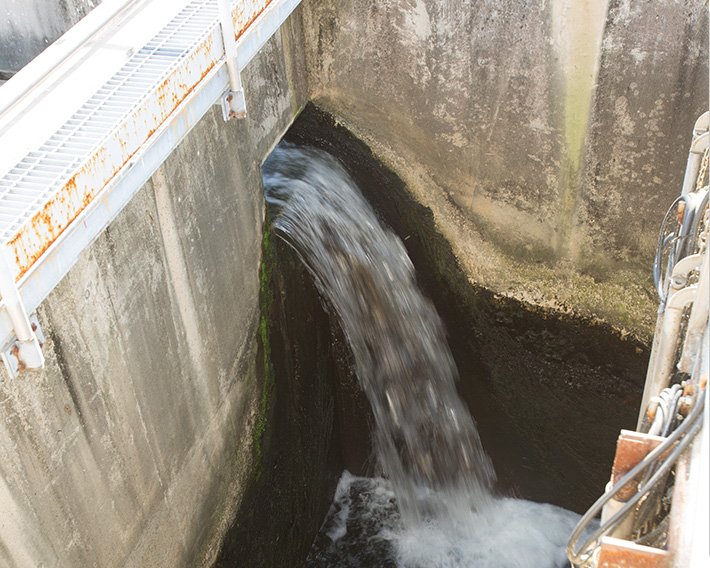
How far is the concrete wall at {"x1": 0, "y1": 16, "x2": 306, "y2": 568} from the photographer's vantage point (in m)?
3.24

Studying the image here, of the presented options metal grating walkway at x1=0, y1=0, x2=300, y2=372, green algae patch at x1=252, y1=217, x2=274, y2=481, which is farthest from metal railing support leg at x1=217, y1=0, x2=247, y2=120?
green algae patch at x1=252, y1=217, x2=274, y2=481

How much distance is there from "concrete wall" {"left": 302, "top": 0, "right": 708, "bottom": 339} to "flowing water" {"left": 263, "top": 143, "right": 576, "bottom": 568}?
2.17 feet

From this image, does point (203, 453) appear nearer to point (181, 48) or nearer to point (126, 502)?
point (126, 502)

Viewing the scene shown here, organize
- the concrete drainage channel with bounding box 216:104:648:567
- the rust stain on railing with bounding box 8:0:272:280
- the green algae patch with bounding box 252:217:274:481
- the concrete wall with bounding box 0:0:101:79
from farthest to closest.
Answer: the concrete drainage channel with bounding box 216:104:648:567 → the green algae patch with bounding box 252:217:274:481 → the concrete wall with bounding box 0:0:101:79 → the rust stain on railing with bounding box 8:0:272:280

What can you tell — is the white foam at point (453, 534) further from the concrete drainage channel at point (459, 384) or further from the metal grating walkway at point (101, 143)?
the metal grating walkway at point (101, 143)

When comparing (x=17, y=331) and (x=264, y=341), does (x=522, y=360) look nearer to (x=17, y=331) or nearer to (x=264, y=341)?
(x=264, y=341)

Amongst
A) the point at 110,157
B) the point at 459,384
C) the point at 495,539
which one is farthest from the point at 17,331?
the point at 495,539

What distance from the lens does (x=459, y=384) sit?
23.1 feet

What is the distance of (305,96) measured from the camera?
6.42 meters

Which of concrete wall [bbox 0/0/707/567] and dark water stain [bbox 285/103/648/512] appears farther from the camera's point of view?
dark water stain [bbox 285/103/648/512]

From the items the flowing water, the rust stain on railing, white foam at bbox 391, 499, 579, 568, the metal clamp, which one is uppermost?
the rust stain on railing

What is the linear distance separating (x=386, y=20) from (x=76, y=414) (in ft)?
13.7

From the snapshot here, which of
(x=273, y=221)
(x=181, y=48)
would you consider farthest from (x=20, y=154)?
(x=273, y=221)

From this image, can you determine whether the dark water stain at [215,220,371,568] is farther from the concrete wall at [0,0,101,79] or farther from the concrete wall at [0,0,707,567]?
the concrete wall at [0,0,101,79]
